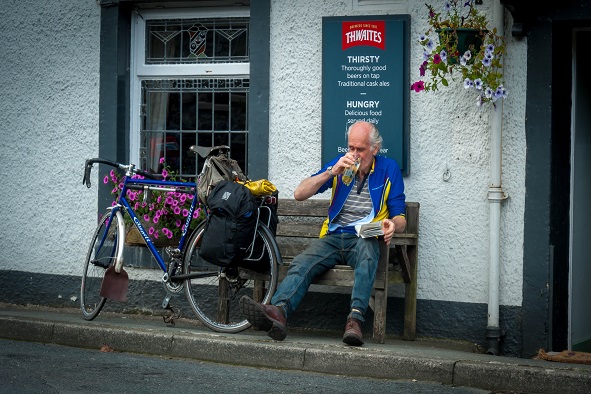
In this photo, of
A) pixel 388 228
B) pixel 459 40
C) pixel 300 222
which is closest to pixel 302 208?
pixel 300 222

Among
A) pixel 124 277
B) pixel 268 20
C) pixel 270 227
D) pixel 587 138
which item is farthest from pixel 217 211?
pixel 587 138

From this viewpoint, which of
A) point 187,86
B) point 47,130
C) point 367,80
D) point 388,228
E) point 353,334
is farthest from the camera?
point 47,130

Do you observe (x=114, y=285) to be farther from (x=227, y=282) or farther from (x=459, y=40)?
(x=459, y=40)

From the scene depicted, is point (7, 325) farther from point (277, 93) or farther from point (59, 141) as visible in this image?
point (277, 93)

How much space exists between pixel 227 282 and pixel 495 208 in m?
2.01

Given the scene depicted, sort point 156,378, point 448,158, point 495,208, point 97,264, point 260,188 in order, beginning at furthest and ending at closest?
1. point 97,264
2. point 448,158
3. point 495,208
4. point 260,188
5. point 156,378

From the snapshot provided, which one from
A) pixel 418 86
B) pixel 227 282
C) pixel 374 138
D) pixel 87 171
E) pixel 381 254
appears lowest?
pixel 227 282

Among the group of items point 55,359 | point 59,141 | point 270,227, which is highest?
point 59,141

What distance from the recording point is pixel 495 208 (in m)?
7.89

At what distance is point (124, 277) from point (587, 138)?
12.4 feet

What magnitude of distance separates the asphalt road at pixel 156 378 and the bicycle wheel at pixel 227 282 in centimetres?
73

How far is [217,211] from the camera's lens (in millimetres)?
7629

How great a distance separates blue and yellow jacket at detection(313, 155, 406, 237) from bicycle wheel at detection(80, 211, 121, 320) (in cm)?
177

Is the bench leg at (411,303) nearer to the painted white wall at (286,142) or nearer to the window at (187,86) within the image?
the painted white wall at (286,142)
